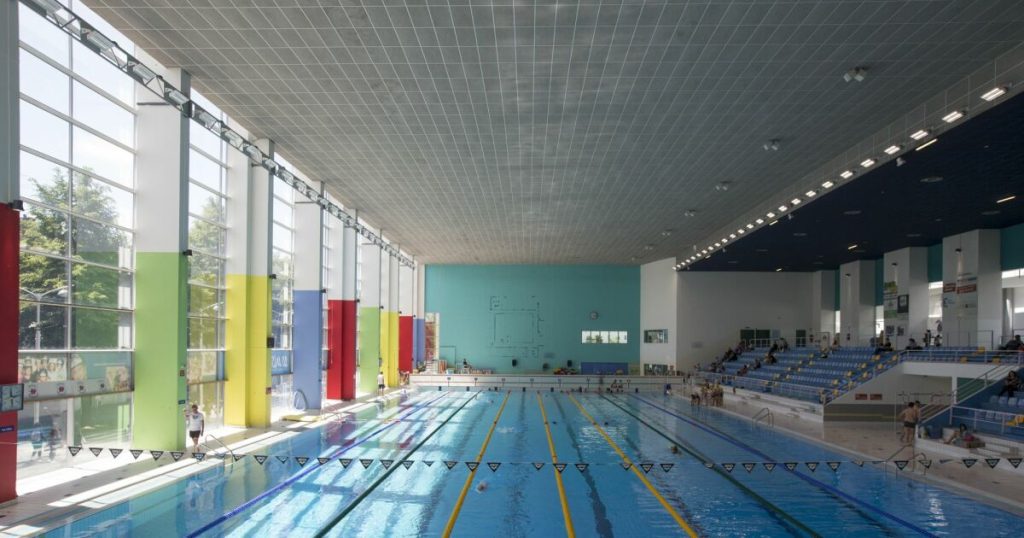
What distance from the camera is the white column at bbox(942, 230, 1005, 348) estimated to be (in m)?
20.4

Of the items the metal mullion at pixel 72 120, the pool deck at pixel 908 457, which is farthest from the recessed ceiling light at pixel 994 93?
the metal mullion at pixel 72 120

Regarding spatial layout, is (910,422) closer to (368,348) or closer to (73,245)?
(73,245)

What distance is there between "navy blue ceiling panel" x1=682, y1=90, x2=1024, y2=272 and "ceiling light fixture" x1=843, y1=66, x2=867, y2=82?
1852mm

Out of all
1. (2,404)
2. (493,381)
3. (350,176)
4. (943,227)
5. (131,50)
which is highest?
(131,50)

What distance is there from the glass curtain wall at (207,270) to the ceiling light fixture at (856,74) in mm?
13012

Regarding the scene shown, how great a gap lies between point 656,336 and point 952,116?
95.0ft

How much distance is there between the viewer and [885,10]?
927cm

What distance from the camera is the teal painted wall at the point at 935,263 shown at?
80.0 feet

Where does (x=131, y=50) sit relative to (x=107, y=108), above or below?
above

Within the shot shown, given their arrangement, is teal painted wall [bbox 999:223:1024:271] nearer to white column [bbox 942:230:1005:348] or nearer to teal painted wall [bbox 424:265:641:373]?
white column [bbox 942:230:1005:348]

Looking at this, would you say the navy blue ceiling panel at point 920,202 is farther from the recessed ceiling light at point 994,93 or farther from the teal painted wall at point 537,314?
the teal painted wall at point 537,314

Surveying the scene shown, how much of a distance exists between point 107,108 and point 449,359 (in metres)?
31.0

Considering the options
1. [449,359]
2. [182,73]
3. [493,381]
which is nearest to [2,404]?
[182,73]

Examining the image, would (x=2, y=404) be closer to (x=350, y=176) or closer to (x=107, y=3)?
(x=107, y=3)
